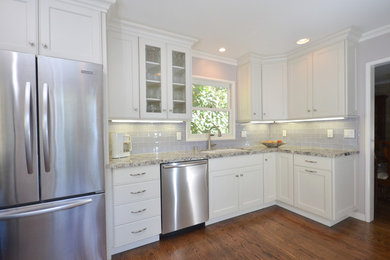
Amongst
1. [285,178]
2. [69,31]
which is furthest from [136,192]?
[285,178]

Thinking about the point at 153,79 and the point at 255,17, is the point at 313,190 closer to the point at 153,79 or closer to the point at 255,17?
the point at 255,17

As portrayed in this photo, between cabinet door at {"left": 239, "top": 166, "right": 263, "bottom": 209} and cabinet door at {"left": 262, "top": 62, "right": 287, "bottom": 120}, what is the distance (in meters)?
1.00

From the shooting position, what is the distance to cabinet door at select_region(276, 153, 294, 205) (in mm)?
2674

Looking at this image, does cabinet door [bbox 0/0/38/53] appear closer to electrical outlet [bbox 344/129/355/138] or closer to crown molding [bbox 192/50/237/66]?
crown molding [bbox 192/50/237/66]

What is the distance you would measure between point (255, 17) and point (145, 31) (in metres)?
1.26

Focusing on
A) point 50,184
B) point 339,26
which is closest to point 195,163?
point 50,184

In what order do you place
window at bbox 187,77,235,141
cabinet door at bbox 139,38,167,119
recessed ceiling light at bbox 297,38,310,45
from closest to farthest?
1. cabinet door at bbox 139,38,167,119
2. recessed ceiling light at bbox 297,38,310,45
3. window at bbox 187,77,235,141

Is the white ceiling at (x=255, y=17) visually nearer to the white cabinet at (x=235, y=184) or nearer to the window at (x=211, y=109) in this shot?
the window at (x=211, y=109)

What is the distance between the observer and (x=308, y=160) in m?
2.44

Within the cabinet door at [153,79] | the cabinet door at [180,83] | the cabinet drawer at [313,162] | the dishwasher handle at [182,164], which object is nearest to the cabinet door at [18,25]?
the cabinet door at [153,79]

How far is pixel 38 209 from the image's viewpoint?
1.35 m

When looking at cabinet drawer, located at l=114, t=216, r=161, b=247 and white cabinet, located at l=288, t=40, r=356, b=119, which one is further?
white cabinet, located at l=288, t=40, r=356, b=119

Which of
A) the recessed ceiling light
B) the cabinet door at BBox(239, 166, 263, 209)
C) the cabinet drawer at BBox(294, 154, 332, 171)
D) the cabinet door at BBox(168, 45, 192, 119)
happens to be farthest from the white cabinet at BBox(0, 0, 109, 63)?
the cabinet drawer at BBox(294, 154, 332, 171)

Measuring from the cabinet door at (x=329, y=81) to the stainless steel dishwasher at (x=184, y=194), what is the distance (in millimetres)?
1837
